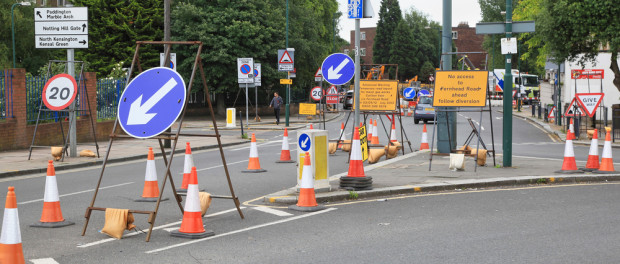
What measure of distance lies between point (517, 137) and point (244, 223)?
22.4 metres

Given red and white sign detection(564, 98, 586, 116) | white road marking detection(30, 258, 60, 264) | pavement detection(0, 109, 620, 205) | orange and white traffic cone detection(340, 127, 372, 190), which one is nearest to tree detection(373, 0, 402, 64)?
red and white sign detection(564, 98, 586, 116)

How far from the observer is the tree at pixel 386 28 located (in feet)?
407

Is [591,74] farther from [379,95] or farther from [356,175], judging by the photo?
[356,175]

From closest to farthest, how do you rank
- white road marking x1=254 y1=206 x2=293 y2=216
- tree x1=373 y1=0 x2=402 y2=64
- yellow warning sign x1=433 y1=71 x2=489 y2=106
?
white road marking x1=254 y1=206 x2=293 y2=216, yellow warning sign x1=433 y1=71 x2=489 y2=106, tree x1=373 y1=0 x2=402 y2=64

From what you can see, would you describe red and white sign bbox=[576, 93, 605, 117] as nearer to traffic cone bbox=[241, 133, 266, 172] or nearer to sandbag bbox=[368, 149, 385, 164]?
sandbag bbox=[368, 149, 385, 164]

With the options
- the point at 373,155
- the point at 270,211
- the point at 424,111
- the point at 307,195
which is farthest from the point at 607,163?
the point at 424,111

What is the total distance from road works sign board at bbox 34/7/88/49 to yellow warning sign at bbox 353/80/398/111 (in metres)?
7.29

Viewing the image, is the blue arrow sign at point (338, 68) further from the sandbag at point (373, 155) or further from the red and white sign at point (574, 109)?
the red and white sign at point (574, 109)

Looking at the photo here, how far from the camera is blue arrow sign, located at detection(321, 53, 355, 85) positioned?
57.1 ft

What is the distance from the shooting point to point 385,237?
28.0ft

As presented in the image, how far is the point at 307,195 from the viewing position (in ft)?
34.6

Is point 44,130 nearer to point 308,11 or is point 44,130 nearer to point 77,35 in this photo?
point 77,35

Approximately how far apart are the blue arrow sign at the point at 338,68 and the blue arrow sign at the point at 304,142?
5735mm

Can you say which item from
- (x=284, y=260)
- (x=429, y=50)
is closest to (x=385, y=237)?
(x=284, y=260)
